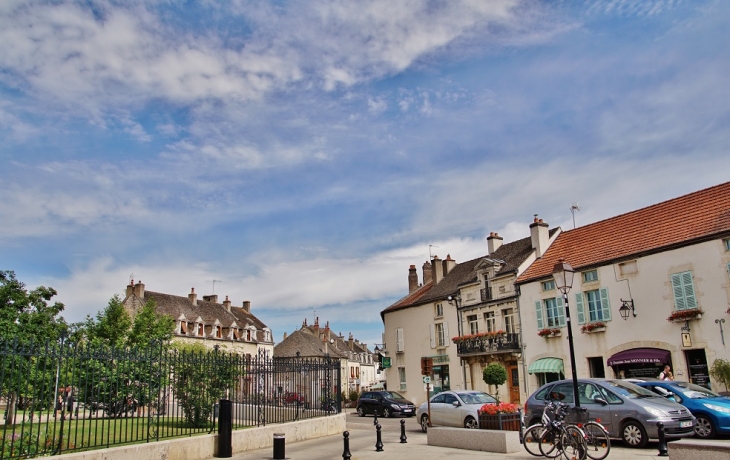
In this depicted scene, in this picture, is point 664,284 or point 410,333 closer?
point 664,284

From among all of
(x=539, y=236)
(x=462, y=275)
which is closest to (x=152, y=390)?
(x=539, y=236)

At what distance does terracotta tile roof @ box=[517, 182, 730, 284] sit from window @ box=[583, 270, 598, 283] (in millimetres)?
314

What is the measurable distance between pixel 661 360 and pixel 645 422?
11.5 meters

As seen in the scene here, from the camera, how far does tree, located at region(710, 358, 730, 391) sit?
768 inches

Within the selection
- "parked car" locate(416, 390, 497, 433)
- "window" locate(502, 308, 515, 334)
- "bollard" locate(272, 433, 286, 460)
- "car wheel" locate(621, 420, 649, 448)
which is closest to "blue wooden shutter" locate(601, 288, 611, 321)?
"window" locate(502, 308, 515, 334)

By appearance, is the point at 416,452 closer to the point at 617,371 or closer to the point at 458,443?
the point at 458,443

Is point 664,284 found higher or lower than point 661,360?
higher

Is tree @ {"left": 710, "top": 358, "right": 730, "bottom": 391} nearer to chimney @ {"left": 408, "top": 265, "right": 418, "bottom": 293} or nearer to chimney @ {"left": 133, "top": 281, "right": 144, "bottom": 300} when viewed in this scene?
chimney @ {"left": 408, "top": 265, "right": 418, "bottom": 293}

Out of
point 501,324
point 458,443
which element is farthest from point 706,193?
point 458,443

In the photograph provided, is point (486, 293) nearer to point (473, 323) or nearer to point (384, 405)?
point (473, 323)

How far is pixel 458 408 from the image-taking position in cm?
1738

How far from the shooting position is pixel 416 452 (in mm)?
13078

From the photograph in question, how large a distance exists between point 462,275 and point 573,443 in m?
26.5

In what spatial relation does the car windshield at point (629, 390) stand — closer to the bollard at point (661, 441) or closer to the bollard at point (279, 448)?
the bollard at point (661, 441)
